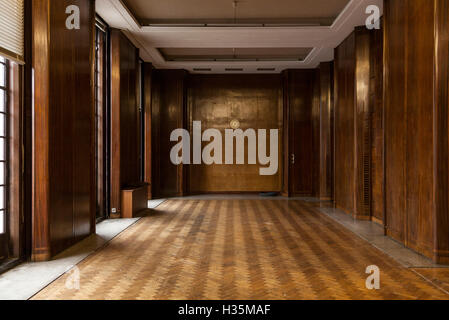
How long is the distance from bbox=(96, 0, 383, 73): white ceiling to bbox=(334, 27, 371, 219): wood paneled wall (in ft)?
1.40

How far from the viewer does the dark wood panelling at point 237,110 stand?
40.7 ft

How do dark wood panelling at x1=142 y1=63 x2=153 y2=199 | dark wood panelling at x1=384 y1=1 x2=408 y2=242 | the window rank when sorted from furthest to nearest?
dark wood panelling at x1=142 y1=63 x2=153 y2=199, dark wood panelling at x1=384 y1=1 x2=408 y2=242, the window

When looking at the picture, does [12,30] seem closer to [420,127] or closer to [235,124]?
[420,127]

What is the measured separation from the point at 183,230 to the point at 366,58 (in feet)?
15.0

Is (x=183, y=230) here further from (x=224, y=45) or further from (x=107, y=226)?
(x=224, y=45)

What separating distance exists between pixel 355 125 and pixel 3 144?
19.3 ft

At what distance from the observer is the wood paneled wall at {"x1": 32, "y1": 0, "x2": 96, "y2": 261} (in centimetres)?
457

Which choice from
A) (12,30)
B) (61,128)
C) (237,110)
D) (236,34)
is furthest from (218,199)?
(12,30)

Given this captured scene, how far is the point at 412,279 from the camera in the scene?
3924mm

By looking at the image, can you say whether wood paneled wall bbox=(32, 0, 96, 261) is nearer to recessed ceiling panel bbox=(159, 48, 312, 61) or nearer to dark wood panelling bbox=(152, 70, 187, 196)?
recessed ceiling panel bbox=(159, 48, 312, 61)

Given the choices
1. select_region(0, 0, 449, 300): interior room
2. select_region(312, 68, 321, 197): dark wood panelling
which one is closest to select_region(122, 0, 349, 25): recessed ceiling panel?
select_region(0, 0, 449, 300): interior room

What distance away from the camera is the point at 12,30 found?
4.25 metres

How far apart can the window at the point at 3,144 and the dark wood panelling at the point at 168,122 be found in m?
7.24
